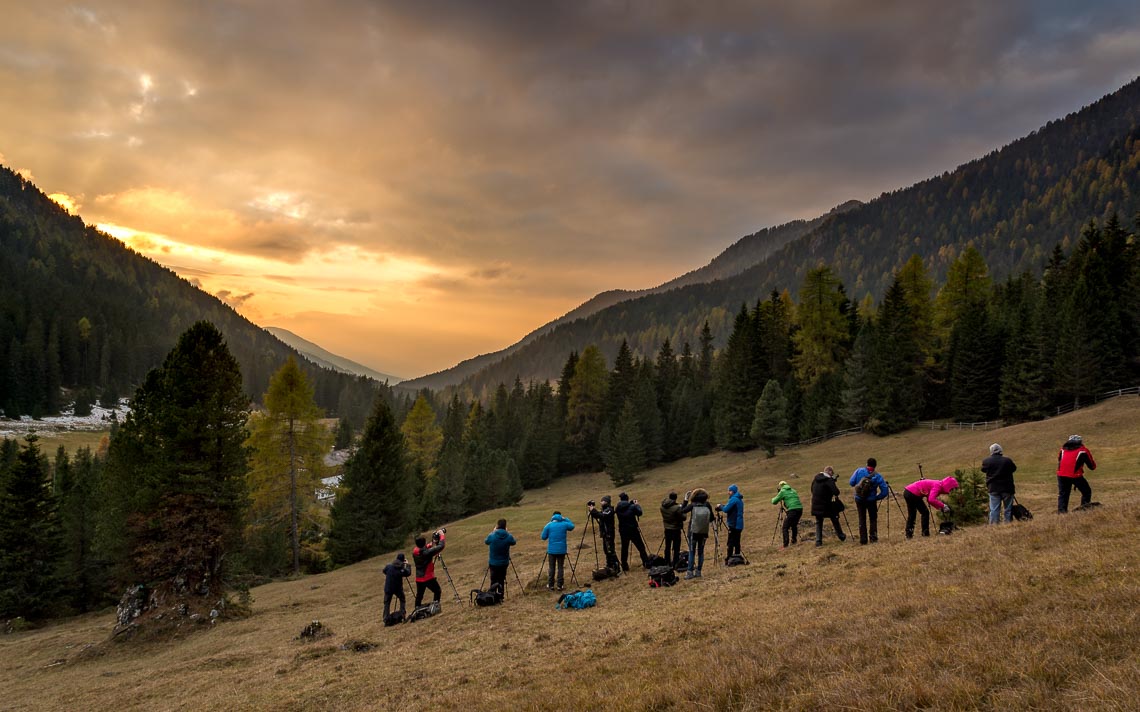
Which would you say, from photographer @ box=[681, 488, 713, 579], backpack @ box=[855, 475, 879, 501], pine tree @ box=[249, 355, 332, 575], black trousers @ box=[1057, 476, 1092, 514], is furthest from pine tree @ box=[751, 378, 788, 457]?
photographer @ box=[681, 488, 713, 579]

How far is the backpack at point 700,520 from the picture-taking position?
17531mm

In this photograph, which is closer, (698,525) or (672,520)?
(698,525)

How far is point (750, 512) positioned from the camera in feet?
103

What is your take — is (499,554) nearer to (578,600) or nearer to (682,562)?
(578,600)

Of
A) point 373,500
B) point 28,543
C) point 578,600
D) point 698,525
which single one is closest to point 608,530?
point 698,525

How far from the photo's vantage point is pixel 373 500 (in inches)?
1645

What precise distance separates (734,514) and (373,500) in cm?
3175

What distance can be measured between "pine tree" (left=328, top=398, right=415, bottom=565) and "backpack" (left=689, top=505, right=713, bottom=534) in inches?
1222

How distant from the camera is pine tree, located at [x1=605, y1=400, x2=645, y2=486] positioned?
6481 centimetres

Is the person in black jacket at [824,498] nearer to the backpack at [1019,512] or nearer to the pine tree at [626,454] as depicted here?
the backpack at [1019,512]

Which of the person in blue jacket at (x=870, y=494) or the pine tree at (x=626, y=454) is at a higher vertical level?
the person in blue jacket at (x=870, y=494)

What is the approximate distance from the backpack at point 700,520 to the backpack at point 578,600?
3901mm

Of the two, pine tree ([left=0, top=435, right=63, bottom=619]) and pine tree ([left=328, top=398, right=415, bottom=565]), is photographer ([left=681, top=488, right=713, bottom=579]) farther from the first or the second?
pine tree ([left=0, top=435, right=63, bottom=619])

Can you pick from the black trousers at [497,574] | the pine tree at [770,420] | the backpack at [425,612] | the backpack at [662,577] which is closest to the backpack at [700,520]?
the backpack at [662,577]
